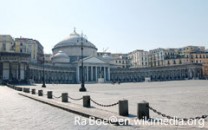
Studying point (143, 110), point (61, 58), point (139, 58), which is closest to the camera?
point (143, 110)

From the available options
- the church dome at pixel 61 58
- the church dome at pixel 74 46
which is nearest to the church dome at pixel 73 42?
the church dome at pixel 74 46

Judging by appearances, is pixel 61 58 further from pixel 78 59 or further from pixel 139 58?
pixel 139 58

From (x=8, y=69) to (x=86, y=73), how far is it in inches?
1749

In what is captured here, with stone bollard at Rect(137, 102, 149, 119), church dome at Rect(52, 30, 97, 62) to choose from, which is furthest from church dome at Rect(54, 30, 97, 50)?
stone bollard at Rect(137, 102, 149, 119)

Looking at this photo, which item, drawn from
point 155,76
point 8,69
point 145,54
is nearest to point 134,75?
point 155,76

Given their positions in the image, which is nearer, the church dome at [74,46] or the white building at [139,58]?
the church dome at [74,46]

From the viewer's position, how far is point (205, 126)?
924 centimetres

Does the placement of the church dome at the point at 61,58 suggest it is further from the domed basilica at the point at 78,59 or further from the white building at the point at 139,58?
the white building at the point at 139,58

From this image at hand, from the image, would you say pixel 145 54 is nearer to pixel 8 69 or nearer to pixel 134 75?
pixel 134 75

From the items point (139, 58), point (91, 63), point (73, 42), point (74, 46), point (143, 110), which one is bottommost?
point (143, 110)

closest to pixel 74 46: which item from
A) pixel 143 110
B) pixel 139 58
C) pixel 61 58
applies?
pixel 61 58

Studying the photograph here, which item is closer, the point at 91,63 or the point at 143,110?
the point at 143,110

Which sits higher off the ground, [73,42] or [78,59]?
[73,42]

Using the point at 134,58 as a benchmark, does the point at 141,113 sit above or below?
below
